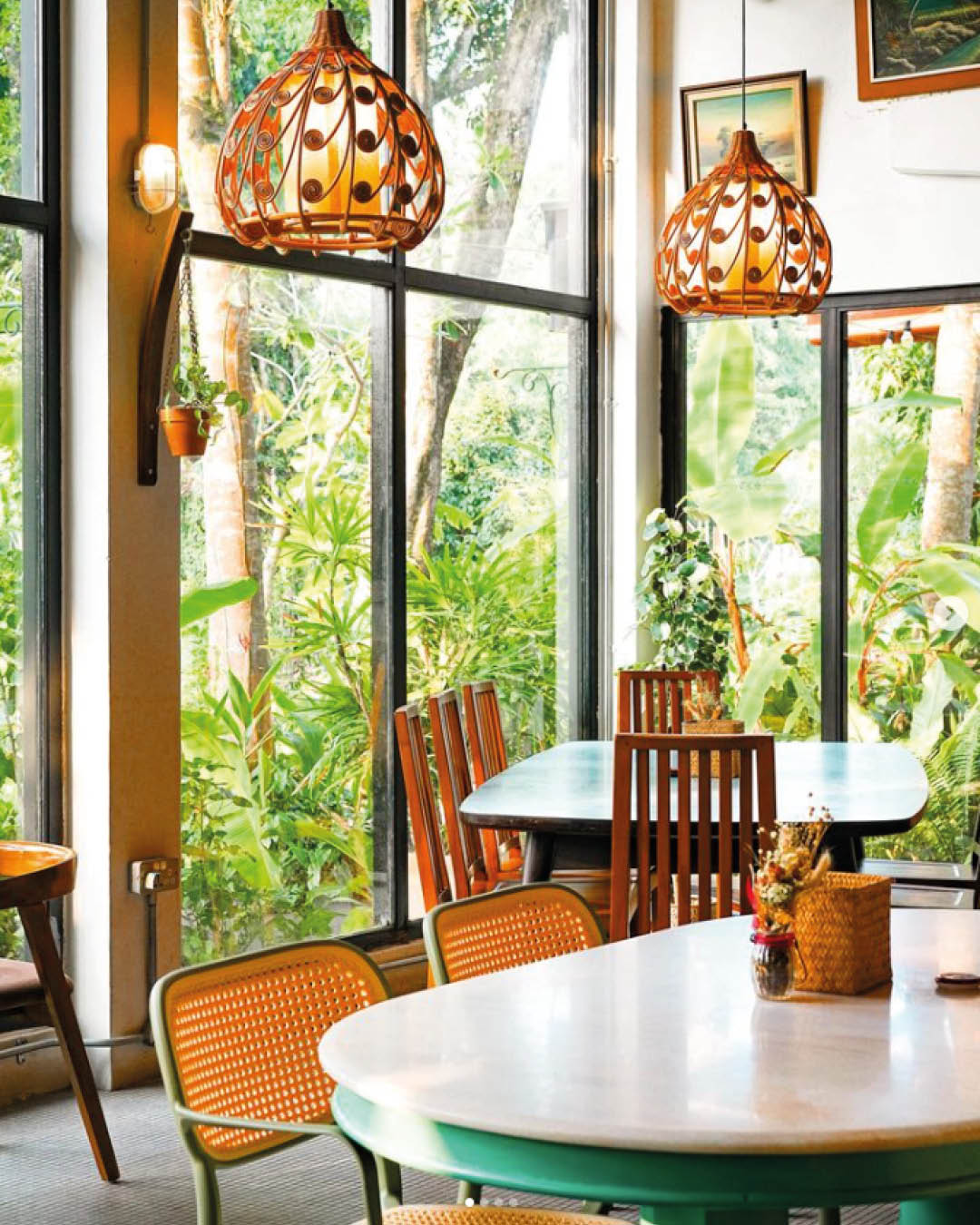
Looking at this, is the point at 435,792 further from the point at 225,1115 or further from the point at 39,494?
the point at 225,1115

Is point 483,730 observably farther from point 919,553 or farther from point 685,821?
point 919,553

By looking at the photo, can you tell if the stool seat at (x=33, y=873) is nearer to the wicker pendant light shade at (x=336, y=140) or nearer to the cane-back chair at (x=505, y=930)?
the cane-back chair at (x=505, y=930)

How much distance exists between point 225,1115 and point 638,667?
15.4 ft

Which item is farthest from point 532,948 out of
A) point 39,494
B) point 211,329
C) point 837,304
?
point 837,304

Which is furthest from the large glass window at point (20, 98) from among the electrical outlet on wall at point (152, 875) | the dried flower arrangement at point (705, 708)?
the dried flower arrangement at point (705, 708)

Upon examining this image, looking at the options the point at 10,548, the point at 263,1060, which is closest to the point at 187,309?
the point at 10,548

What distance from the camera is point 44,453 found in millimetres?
4664

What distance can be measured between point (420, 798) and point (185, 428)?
1.18 m

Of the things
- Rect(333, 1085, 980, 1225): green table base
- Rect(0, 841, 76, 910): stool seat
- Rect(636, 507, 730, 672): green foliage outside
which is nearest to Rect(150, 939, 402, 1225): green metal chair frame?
Rect(333, 1085, 980, 1225): green table base

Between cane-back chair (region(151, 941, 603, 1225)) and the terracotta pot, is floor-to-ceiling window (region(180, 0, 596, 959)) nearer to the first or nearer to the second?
the terracotta pot

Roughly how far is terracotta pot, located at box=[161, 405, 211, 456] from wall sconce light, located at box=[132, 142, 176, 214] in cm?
56

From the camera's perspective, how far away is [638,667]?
6930 millimetres

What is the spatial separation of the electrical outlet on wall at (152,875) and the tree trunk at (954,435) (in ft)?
10.2

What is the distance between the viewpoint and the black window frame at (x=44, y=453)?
464 cm
